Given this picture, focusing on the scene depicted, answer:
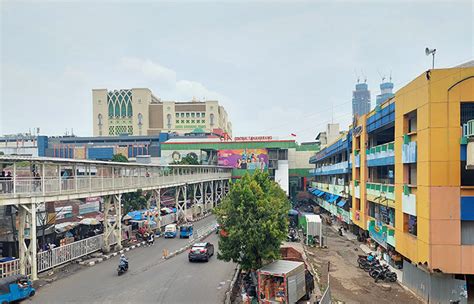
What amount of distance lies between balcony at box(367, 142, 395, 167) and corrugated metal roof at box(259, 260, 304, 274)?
35.1ft

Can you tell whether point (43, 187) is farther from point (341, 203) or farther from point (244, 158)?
point (244, 158)

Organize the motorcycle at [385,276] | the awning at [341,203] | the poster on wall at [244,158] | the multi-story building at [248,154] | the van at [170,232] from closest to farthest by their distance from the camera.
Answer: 1. the motorcycle at [385,276]
2. the van at [170,232]
3. the awning at [341,203]
4. the multi-story building at [248,154]
5. the poster on wall at [244,158]

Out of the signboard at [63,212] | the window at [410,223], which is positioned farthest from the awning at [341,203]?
the signboard at [63,212]

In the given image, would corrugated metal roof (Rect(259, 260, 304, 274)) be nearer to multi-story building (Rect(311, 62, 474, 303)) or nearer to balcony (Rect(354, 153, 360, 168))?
multi-story building (Rect(311, 62, 474, 303))

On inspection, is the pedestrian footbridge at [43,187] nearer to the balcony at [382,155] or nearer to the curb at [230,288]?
the curb at [230,288]

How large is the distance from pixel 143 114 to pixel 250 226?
114 m

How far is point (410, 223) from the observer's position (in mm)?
19812

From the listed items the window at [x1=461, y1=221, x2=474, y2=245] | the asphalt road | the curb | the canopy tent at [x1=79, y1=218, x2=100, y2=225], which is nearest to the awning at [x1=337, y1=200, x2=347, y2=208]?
the asphalt road

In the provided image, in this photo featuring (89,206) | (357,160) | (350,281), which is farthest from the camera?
(89,206)

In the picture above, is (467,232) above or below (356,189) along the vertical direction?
below

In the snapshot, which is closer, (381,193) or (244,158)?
(381,193)

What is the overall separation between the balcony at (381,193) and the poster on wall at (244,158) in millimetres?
37132

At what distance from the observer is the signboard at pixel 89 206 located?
103 ft

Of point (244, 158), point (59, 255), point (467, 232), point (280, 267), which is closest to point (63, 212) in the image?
point (59, 255)
